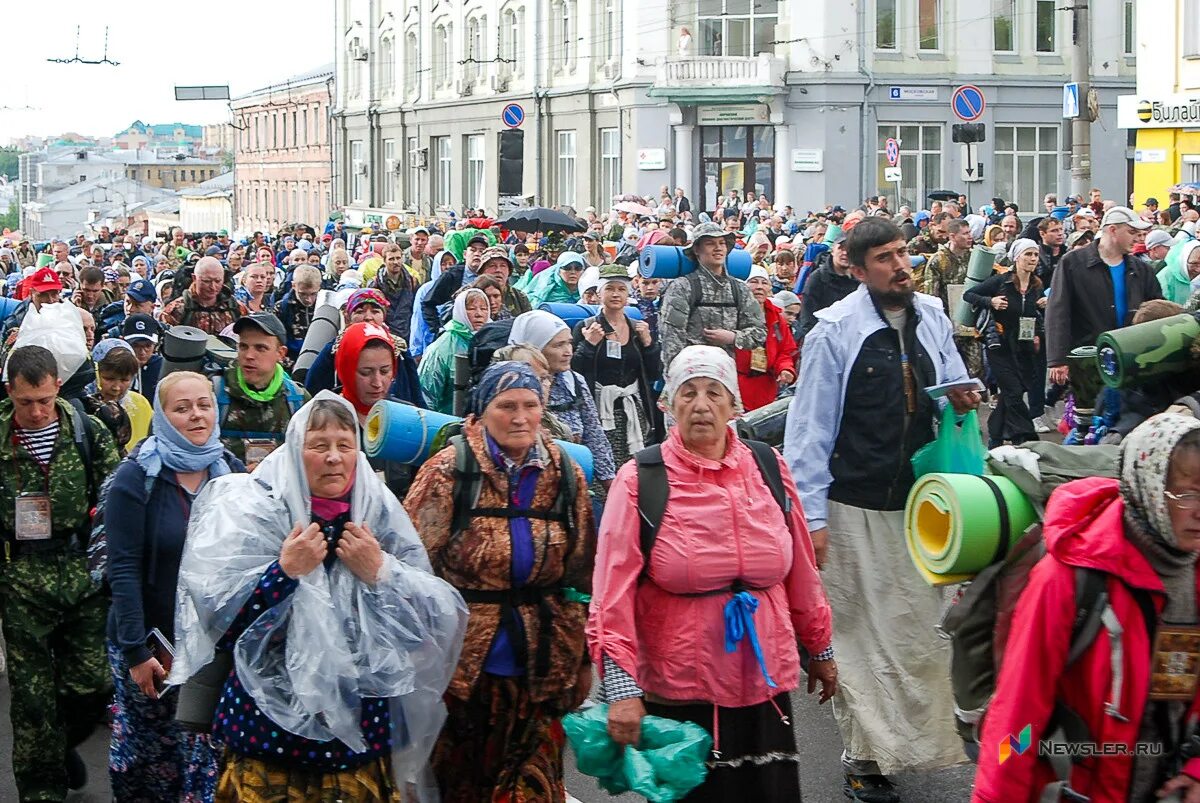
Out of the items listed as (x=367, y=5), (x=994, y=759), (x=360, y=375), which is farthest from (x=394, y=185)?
(x=994, y=759)

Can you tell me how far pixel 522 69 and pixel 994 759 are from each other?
49.7 m

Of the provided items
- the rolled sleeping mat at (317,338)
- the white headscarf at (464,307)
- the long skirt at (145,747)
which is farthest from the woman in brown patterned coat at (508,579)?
→ the white headscarf at (464,307)

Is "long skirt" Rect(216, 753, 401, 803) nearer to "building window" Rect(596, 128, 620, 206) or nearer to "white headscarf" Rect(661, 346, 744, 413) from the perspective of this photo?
"white headscarf" Rect(661, 346, 744, 413)

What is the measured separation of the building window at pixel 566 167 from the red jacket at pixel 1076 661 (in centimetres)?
4570

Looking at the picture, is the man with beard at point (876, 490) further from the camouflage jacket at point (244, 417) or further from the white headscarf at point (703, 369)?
the camouflage jacket at point (244, 417)

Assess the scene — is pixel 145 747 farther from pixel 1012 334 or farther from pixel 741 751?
pixel 1012 334

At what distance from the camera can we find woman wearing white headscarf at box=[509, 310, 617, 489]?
8273 millimetres

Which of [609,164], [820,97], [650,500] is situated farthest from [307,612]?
[609,164]

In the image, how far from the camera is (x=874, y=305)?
6.49m

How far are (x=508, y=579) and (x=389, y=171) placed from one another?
60.0 m

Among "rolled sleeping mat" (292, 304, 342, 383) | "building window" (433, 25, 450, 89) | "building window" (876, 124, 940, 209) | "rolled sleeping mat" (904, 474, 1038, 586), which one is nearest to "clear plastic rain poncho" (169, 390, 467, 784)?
"rolled sleeping mat" (904, 474, 1038, 586)

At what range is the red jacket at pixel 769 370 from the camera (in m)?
11.5

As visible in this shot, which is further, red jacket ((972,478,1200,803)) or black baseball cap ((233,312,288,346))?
black baseball cap ((233,312,288,346))

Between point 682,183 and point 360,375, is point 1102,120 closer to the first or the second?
point 682,183
